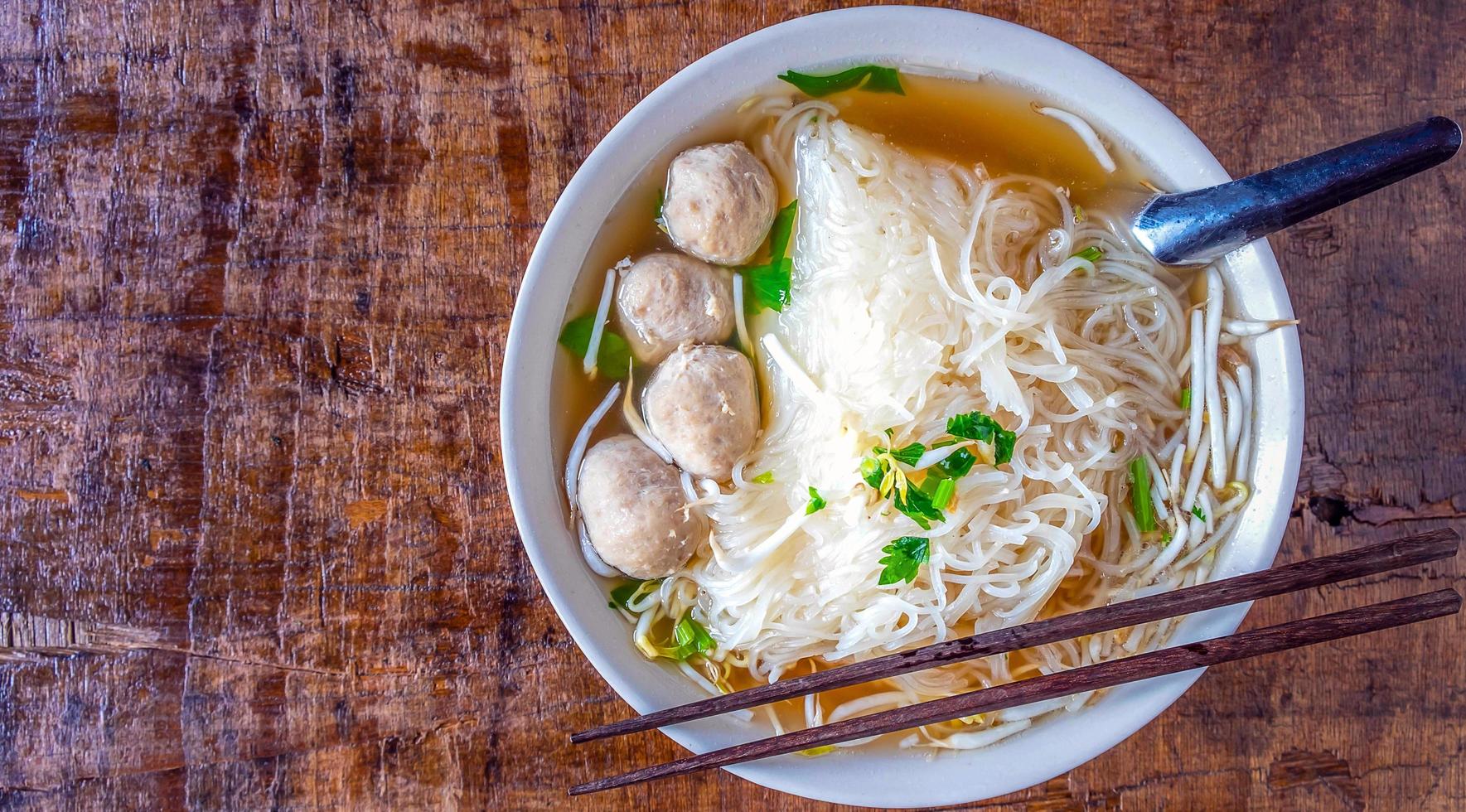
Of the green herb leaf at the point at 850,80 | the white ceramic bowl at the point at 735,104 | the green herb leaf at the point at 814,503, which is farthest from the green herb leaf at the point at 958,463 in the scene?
the green herb leaf at the point at 850,80

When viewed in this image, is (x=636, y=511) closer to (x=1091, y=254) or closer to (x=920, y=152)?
(x=920, y=152)

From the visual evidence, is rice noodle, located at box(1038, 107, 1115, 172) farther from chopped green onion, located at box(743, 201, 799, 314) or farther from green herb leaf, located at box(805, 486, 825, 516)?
green herb leaf, located at box(805, 486, 825, 516)

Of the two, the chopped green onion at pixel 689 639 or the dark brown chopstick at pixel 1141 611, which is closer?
the dark brown chopstick at pixel 1141 611

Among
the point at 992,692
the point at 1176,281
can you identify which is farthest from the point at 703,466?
the point at 1176,281

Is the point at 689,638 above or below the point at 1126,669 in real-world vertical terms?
above

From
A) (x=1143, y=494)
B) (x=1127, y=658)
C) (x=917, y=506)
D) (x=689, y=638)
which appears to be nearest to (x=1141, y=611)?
(x=1127, y=658)

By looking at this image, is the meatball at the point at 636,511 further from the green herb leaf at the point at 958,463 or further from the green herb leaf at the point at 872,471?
the green herb leaf at the point at 958,463

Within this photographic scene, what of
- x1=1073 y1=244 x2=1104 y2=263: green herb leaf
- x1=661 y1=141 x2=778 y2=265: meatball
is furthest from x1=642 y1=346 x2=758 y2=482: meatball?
x1=1073 y1=244 x2=1104 y2=263: green herb leaf
